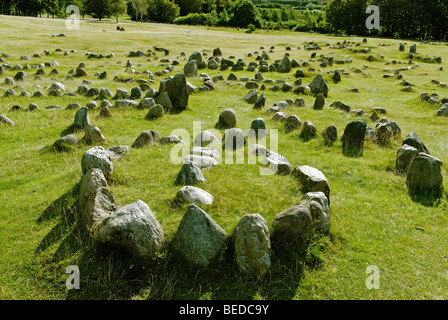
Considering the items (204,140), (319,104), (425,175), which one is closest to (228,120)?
(204,140)

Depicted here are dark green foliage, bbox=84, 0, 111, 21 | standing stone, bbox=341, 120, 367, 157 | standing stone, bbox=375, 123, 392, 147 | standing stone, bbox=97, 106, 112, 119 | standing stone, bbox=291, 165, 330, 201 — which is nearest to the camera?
standing stone, bbox=291, 165, 330, 201

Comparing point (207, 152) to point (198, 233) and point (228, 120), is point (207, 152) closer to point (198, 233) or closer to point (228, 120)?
point (228, 120)

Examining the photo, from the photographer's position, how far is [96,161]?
6559mm

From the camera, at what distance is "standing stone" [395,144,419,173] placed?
786 cm

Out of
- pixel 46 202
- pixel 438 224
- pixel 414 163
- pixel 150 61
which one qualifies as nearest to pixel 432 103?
pixel 414 163

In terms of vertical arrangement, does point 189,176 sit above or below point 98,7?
below

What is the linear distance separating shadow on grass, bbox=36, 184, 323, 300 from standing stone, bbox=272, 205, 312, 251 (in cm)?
14

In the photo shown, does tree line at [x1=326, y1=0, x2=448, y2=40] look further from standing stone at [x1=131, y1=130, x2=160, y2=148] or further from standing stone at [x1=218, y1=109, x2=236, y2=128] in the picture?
standing stone at [x1=131, y1=130, x2=160, y2=148]

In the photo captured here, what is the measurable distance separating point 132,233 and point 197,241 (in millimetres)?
933

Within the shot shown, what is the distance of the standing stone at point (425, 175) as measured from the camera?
6.93 metres

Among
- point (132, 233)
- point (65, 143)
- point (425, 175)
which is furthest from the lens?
point (65, 143)

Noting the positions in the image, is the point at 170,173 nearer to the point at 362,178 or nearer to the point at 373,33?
the point at 362,178

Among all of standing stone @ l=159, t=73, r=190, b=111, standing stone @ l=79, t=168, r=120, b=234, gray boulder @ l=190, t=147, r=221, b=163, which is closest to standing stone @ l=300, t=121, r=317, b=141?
gray boulder @ l=190, t=147, r=221, b=163

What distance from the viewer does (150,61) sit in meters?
25.4
